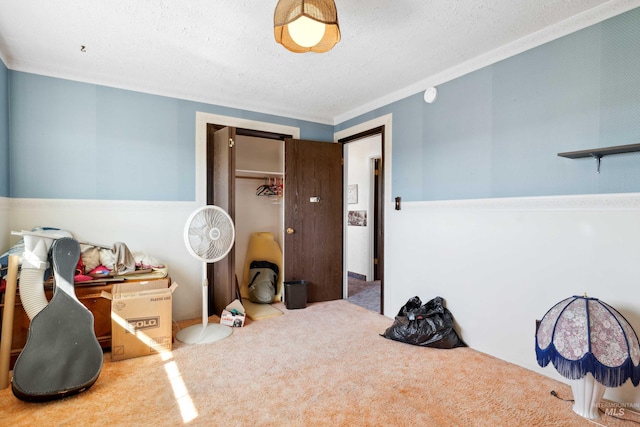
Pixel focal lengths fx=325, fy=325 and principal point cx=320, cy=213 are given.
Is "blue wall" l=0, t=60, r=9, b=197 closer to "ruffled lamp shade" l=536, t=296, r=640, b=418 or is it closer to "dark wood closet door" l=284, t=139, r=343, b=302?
"dark wood closet door" l=284, t=139, r=343, b=302

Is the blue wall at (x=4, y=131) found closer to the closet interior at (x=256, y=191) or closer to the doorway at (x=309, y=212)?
the doorway at (x=309, y=212)

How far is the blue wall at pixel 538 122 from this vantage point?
1989 mm

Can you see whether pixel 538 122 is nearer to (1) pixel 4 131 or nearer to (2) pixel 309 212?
(2) pixel 309 212

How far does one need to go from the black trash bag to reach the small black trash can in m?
1.19

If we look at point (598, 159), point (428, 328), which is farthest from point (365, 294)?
point (598, 159)

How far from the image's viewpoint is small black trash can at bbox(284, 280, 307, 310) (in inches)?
152

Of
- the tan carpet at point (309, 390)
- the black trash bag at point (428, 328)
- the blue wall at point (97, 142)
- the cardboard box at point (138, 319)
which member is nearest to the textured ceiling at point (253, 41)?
the blue wall at point (97, 142)

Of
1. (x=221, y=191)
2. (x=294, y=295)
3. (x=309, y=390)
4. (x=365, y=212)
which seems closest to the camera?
(x=309, y=390)

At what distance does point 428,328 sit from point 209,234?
207cm

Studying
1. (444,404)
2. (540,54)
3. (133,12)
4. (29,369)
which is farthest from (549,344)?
(133,12)

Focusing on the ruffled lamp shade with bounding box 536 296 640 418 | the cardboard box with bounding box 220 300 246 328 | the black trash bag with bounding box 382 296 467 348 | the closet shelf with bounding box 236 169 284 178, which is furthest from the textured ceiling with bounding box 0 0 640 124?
the cardboard box with bounding box 220 300 246 328

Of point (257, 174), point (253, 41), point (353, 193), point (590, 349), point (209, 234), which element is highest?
point (253, 41)

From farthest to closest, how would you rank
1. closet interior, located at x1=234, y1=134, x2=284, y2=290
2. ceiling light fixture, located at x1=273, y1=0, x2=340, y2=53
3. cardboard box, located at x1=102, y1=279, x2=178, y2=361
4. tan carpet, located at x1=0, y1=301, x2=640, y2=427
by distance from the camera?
closet interior, located at x1=234, y1=134, x2=284, y2=290
cardboard box, located at x1=102, y1=279, x2=178, y2=361
tan carpet, located at x1=0, y1=301, x2=640, y2=427
ceiling light fixture, located at x1=273, y1=0, x2=340, y2=53

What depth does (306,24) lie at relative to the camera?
67.1 inches
